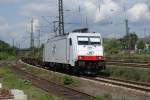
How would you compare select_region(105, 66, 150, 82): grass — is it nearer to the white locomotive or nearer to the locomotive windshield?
the white locomotive

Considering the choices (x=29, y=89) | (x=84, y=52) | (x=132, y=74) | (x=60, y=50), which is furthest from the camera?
(x=60, y=50)

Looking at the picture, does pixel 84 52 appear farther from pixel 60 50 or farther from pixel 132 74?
pixel 60 50

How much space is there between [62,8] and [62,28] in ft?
12.9

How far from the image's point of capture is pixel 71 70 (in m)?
34.8

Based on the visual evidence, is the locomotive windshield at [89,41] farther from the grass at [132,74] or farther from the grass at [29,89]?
the grass at [29,89]

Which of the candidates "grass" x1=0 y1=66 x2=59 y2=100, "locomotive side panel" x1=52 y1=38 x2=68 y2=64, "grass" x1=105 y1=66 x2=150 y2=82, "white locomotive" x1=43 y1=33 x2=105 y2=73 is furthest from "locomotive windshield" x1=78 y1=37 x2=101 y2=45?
"grass" x1=0 y1=66 x2=59 y2=100

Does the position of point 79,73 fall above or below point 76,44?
below

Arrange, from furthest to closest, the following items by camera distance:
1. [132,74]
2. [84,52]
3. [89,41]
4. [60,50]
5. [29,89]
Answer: [60,50]
[89,41]
[84,52]
[132,74]
[29,89]

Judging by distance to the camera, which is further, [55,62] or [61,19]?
[61,19]

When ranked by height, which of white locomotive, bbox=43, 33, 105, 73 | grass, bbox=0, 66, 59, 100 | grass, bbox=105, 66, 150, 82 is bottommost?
A: grass, bbox=0, 66, 59, 100

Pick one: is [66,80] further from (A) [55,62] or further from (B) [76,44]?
(A) [55,62]

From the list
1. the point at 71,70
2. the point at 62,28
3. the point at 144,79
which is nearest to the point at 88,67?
the point at 71,70

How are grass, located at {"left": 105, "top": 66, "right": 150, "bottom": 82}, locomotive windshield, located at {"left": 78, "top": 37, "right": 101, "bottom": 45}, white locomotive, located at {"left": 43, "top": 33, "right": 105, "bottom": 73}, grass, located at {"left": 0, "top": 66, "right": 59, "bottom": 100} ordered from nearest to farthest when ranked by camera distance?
grass, located at {"left": 0, "top": 66, "right": 59, "bottom": 100} < grass, located at {"left": 105, "top": 66, "right": 150, "bottom": 82} < white locomotive, located at {"left": 43, "top": 33, "right": 105, "bottom": 73} < locomotive windshield, located at {"left": 78, "top": 37, "right": 101, "bottom": 45}

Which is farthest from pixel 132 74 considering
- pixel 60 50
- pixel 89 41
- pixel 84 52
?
pixel 60 50
